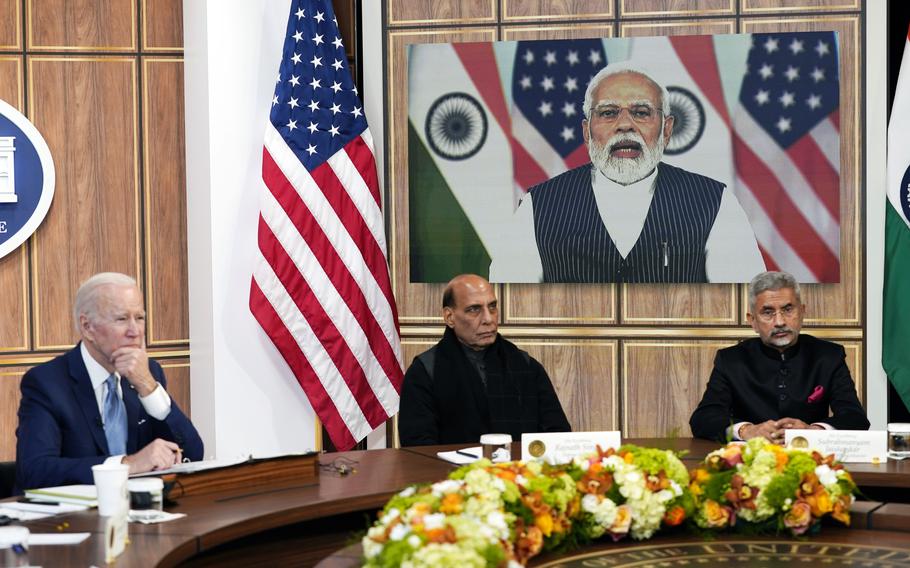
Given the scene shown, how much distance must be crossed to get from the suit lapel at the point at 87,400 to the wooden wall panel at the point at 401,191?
2602 millimetres

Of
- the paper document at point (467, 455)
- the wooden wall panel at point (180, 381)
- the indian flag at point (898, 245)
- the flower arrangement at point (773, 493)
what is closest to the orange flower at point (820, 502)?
the flower arrangement at point (773, 493)

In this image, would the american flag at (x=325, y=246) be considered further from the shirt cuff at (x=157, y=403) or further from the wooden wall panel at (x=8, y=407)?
the shirt cuff at (x=157, y=403)

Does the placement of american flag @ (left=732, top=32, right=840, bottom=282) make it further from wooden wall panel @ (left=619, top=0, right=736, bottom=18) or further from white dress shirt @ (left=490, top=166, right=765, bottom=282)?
wooden wall panel @ (left=619, top=0, right=736, bottom=18)

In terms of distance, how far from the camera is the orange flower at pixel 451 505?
6.93 ft

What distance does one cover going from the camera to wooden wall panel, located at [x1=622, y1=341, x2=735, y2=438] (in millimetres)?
5555

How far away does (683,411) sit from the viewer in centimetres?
557

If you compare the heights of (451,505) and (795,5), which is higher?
(795,5)

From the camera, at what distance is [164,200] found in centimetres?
564

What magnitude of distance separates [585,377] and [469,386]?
1.57 meters

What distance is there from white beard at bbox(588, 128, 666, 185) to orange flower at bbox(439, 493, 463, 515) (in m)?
3.60

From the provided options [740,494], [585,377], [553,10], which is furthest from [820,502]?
[553,10]

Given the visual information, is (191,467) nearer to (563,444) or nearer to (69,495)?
(69,495)

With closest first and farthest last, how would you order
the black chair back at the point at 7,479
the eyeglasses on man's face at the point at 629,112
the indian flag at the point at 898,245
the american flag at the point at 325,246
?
the black chair back at the point at 7,479
the indian flag at the point at 898,245
the american flag at the point at 325,246
the eyeglasses on man's face at the point at 629,112

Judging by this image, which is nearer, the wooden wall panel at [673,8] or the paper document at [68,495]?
the paper document at [68,495]
